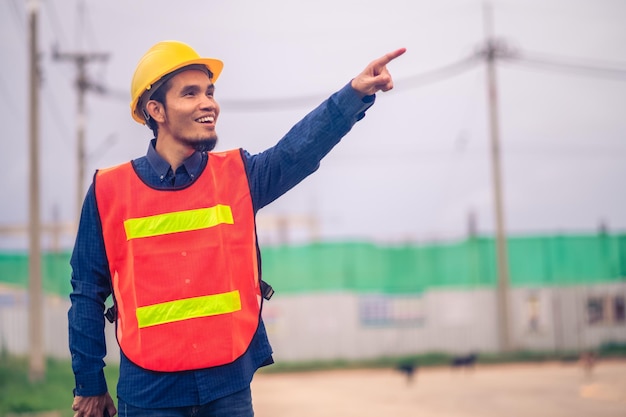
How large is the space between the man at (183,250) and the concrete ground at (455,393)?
812 centimetres

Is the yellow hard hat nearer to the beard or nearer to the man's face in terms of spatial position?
the man's face

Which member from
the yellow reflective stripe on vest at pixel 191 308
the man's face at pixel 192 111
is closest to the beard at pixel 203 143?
the man's face at pixel 192 111

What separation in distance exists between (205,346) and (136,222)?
48 centimetres

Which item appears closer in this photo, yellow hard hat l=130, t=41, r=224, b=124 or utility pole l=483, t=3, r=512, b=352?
yellow hard hat l=130, t=41, r=224, b=124

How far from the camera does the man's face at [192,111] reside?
3.22m

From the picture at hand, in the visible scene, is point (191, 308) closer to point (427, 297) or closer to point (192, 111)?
point (192, 111)

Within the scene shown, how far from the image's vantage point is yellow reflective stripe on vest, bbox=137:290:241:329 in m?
3.05

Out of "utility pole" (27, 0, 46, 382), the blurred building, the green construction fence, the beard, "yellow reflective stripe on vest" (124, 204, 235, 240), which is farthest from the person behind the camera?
the green construction fence

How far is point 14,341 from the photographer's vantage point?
22359mm

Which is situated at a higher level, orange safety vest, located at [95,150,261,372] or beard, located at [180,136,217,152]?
beard, located at [180,136,217,152]

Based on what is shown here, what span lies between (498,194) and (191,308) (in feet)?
72.0

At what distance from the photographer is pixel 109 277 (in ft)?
10.6

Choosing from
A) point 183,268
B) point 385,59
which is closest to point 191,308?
point 183,268

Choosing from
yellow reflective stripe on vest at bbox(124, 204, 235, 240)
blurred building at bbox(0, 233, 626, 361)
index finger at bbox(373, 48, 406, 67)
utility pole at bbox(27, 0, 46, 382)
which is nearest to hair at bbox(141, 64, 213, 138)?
yellow reflective stripe on vest at bbox(124, 204, 235, 240)
